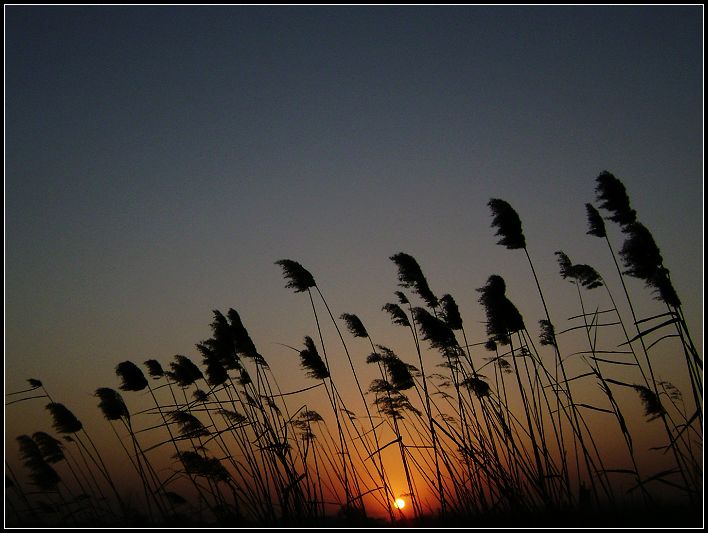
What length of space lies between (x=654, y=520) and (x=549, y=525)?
624 millimetres

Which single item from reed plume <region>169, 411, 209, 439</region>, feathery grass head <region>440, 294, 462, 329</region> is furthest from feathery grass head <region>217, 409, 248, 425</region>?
feathery grass head <region>440, 294, 462, 329</region>

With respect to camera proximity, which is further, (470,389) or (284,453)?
(470,389)

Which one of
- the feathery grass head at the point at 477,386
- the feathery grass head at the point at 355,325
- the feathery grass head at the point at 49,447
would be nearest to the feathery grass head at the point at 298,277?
the feathery grass head at the point at 355,325

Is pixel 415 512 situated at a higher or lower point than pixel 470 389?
lower

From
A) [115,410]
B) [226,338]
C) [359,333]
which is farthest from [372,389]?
[115,410]

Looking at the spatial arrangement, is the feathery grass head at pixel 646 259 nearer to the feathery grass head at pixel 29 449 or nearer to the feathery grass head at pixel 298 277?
the feathery grass head at pixel 298 277

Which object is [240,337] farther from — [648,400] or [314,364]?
[648,400]

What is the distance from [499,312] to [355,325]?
5.36 ft

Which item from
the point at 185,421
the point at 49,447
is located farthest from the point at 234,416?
the point at 49,447

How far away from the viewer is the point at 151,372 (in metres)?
5.86

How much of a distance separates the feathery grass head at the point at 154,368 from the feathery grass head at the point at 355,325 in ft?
6.93

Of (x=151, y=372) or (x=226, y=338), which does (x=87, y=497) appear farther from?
(x=226, y=338)

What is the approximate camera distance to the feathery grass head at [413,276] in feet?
17.5

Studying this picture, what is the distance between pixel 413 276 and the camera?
5332mm
